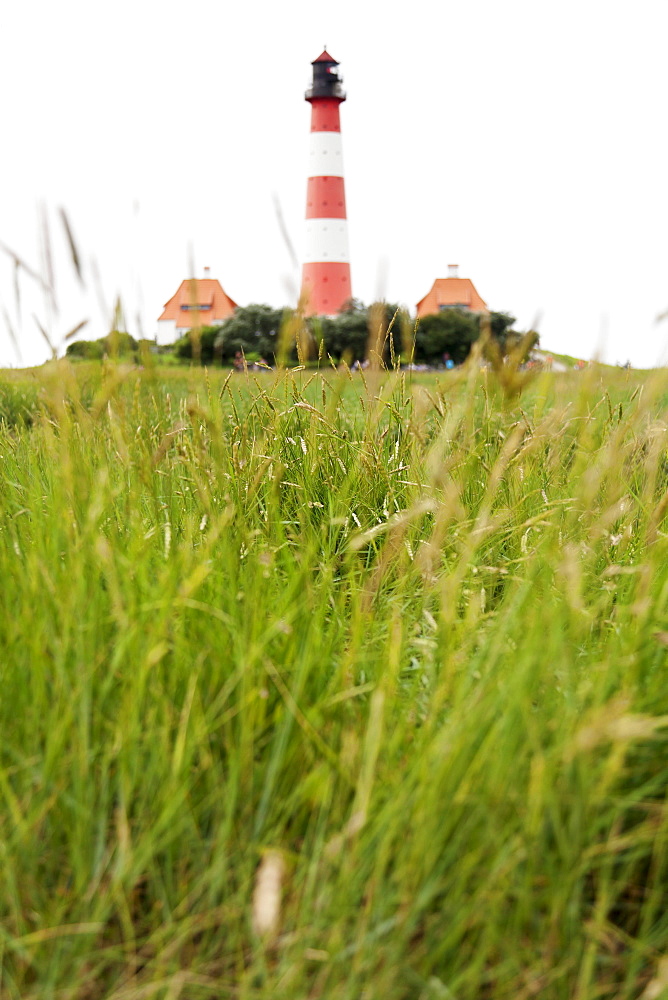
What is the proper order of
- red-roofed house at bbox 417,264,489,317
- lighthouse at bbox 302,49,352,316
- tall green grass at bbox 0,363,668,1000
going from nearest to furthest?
tall green grass at bbox 0,363,668,1000, lighthouse at bbox 302,49,352,316, red-roofed house at bbox 417,264,489,317

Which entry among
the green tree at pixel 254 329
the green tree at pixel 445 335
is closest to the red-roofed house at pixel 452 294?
the green tree at pixel 445 335

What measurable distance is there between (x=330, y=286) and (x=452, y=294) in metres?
12.9

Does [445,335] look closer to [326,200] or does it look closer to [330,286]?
[330,286]

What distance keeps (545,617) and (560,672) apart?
192 mm

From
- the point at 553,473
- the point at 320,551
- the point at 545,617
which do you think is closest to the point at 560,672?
the point at 545,617

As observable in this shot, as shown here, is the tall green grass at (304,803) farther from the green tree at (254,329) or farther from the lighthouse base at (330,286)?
the lighthouse base at (330,286)

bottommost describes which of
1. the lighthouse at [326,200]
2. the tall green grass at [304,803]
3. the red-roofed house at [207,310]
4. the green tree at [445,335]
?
the tall green grass at [304,803]

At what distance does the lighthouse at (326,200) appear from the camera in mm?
30344

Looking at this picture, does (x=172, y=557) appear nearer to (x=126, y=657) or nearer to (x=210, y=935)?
(x=126, y=657)

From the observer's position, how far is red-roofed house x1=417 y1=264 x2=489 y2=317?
139 feet

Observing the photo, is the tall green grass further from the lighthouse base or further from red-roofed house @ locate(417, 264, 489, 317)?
red-roofed house @ locate(417, 264, 489, 317)

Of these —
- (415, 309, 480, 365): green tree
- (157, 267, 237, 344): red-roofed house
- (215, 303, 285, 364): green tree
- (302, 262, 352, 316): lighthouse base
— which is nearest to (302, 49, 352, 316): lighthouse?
(302, 262, 352, 316): lighthouse base

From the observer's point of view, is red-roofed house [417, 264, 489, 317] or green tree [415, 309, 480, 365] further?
red-roofed house [417, 264, 489, 317]

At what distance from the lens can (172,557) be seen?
71.3 inches
